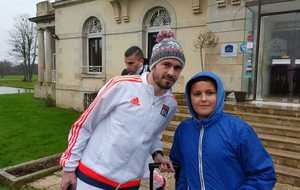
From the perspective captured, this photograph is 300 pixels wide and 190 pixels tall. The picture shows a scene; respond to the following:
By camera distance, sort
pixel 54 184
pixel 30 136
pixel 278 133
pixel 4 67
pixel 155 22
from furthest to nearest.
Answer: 1. pixel 4 67
2. pixel 155 22
3. pixel 30 136
4. pixel 278 133
5. pixel 54 184

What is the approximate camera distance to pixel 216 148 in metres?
2.04

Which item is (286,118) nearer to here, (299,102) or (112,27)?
(299,102)

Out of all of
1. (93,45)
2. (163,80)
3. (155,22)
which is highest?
(155,22)

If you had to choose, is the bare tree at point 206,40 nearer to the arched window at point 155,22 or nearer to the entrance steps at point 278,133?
the arched window at point 155,22

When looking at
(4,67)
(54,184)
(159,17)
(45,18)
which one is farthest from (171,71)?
(4,67)

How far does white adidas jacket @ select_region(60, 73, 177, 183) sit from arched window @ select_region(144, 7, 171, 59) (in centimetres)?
1010

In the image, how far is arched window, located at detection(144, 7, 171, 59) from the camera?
40.3 ft

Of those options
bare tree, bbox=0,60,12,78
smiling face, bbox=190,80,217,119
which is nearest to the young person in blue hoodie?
smiling face, bbox=190,80,217,119

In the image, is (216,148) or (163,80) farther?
(163,80)

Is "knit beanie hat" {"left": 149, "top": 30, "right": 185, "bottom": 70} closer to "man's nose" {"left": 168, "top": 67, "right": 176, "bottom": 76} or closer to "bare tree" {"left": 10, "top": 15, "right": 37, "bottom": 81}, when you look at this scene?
"man's nose" {"left": 168, "top": 67, "right": 176, "bottom": 76}

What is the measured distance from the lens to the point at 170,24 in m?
11.9

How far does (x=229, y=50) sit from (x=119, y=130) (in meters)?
7.92

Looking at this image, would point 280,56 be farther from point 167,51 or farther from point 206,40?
point 167,51

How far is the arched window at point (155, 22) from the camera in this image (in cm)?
1227
